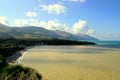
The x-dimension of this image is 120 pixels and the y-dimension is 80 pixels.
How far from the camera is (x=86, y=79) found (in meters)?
25.4

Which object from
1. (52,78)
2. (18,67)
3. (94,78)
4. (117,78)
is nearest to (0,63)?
(18,67)

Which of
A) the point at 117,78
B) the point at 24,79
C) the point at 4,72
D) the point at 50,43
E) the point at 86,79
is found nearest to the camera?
the point at 24,79

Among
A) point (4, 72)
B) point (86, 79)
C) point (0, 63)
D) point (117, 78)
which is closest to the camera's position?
point (4, 72)

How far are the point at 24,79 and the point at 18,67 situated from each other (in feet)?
13.2

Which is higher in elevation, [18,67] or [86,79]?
[18,67]

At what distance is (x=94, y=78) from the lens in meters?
26.7

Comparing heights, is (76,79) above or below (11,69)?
below

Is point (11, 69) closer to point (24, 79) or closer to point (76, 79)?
point (24, 79)

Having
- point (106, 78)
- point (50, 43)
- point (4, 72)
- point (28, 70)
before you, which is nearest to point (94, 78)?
point (106, 78)

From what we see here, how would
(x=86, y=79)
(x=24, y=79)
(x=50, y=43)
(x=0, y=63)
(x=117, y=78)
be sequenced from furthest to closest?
(x=50, y=43) < (x=117, y=78) < (x=86, y=79) < (x=0, y=63) < (x=24, y=79)

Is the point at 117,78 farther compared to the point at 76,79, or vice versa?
the point at 117,78

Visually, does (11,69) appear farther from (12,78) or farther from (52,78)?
(52,78)

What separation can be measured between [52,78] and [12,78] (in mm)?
10646

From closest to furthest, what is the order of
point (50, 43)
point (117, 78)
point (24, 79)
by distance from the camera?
point (24, 79) < point (117, 78) < point (50, 43)
